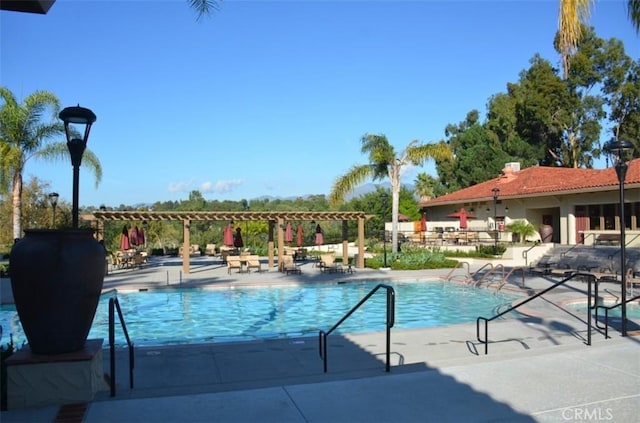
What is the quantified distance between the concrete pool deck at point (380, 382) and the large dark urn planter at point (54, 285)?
72cm

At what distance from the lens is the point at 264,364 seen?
308 inches

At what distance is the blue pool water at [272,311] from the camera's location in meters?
12.1

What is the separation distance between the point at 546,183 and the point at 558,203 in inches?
112

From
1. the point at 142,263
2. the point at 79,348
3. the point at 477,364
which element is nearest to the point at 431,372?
the point at 477,364

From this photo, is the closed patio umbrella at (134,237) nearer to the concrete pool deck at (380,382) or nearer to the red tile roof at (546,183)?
the concrete pool deck at (380,382)

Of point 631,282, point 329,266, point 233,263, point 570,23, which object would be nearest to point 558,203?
point 631,282

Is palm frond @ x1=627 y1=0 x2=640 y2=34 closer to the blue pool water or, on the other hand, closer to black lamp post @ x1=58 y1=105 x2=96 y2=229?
the blue pool water

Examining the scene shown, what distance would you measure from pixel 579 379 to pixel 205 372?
186 inches

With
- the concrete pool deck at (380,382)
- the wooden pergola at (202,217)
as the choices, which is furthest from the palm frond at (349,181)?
the concrete pool deck at (380,382)

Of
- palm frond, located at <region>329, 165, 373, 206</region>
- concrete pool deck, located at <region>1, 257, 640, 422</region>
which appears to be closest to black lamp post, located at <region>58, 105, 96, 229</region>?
concrete pool deck, located at <region>1, 257, 640, 422</region>

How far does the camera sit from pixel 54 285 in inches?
204

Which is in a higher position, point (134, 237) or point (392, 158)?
point (392, 158)

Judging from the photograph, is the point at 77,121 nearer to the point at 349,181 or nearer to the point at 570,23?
the point at 570,23

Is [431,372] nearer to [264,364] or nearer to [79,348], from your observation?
[264,364]
